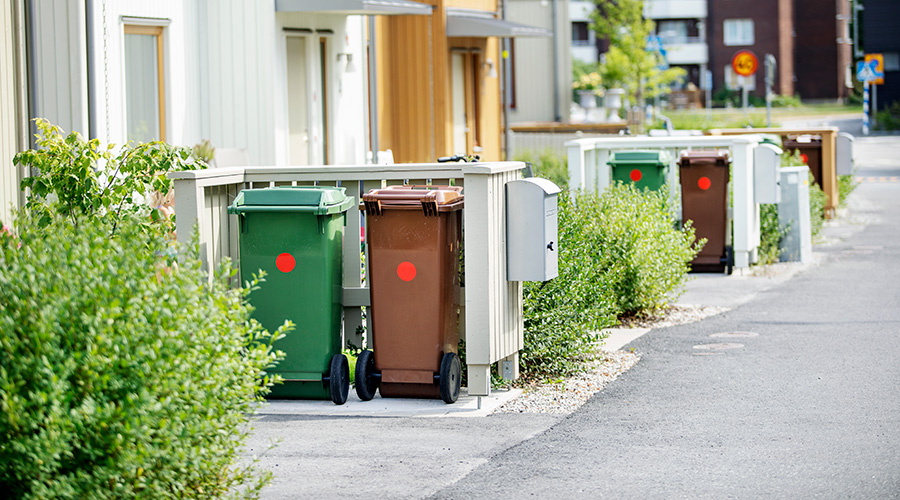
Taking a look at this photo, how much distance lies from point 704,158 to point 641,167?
2.57ft

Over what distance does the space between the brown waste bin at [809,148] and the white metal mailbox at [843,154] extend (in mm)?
255

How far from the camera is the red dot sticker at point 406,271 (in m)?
7.35

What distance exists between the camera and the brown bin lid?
13.6 metres

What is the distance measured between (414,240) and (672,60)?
69.9 m

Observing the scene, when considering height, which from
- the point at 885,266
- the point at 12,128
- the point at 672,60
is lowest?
the point at 885,266

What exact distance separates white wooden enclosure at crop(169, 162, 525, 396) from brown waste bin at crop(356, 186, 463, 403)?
0.45 ft

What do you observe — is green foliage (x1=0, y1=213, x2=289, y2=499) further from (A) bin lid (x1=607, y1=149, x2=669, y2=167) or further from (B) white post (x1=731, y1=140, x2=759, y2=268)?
(B) white post (x1=731, y1=140, x2=759, y2=268)

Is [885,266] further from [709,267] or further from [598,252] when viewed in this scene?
[598,252]

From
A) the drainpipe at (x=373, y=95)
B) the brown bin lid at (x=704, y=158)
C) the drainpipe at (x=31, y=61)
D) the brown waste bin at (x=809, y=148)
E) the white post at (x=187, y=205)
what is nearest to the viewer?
the white post at (x=187, y=205)

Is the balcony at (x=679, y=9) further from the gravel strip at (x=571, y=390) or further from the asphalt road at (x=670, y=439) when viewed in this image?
A: the gravel strip at (x=571, y=390)

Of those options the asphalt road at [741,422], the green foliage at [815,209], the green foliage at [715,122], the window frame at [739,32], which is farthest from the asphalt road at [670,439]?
the window frame at [739,32]

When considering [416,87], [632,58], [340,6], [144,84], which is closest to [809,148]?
[416,87]

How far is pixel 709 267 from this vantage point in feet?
45.6

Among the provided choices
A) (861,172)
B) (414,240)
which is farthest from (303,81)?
(861,172)
